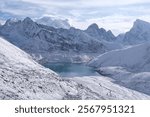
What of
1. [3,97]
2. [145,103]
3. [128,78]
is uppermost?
[145,103]

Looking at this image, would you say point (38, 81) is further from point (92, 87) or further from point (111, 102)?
point (111, 102)

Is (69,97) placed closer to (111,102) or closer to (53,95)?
(53,95)

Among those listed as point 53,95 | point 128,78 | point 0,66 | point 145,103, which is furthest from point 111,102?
point 128,78

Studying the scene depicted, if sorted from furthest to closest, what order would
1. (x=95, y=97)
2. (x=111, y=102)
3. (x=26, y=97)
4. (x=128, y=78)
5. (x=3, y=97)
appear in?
(x=128, y=78) → (x=95, y=97) → (x=26, y=97) → (x=3, y=97) → (x=111, y=102)

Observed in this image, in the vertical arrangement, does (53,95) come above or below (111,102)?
below

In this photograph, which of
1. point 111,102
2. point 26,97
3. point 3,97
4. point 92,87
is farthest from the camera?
point 92,87

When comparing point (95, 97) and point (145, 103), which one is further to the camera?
point (95, 97)
